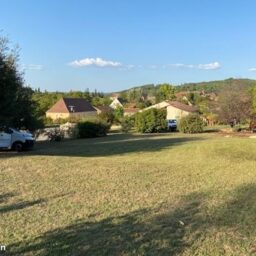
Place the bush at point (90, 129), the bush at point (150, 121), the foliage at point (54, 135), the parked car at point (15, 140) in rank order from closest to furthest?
the parked car at point (15, 140) → the foliage at point (54, 135) → the bush at point (90, 129) → the bush at point (150, 121)

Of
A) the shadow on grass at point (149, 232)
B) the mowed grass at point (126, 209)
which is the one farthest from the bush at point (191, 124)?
the shadow on grass at point (149, 232)

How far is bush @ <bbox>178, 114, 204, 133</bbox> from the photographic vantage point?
3759 centimetres

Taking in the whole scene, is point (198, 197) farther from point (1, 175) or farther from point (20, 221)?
point (1, 175)

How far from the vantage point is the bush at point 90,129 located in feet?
112

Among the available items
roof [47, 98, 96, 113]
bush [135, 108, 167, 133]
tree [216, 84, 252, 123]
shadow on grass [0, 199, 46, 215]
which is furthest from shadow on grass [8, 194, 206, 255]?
roof [47, 98, 96, 113]

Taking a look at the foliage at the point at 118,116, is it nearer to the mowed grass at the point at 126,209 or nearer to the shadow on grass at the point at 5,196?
the mowed grass at the point at 126,209

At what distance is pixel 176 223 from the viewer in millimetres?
6383

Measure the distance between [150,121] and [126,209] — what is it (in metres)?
32.8

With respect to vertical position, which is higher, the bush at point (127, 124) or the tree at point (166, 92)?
the tree at point (166, 92)

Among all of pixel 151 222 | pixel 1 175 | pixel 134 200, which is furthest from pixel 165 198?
pixel 1 175

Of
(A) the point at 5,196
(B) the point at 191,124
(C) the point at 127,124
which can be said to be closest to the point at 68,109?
(C) the point at 127,124

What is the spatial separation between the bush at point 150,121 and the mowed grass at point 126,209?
26.8m

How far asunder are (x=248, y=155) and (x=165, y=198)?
32.0 feet

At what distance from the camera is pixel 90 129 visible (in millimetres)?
34406
